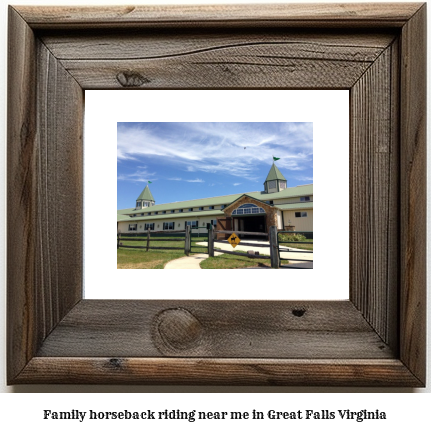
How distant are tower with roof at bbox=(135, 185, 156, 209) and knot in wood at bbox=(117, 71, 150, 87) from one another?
0.17 m

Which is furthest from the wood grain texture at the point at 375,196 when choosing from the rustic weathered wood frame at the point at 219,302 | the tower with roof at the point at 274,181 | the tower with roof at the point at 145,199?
the tower with roof at the point at 145,199

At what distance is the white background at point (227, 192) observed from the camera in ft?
1.79

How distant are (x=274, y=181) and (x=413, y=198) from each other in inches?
8.7

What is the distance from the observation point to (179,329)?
20.9 inches

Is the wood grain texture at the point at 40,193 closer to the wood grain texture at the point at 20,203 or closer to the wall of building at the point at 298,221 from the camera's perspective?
the wood grain texture at the point at 20,203

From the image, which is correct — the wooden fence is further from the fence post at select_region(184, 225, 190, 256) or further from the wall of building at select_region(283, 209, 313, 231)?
the wall of building at select_region(283, 209, 313, 231)

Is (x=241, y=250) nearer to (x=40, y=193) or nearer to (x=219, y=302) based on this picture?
(x=219, y=302)

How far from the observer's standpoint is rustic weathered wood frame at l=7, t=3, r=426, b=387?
52 cm

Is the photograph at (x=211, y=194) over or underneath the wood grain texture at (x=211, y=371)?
over

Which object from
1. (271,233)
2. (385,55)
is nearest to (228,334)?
(271,233)

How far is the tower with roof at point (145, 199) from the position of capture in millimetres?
551

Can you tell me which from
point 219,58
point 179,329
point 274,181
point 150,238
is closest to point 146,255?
point 150,238

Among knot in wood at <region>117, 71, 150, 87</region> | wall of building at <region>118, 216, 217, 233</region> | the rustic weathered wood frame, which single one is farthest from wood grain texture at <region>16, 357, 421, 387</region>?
knot in wood at <region>117, 71, 150, 87</region>
